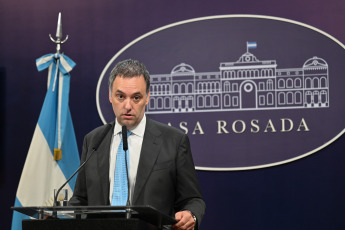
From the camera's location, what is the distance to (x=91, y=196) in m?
2.60

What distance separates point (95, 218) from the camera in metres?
2.09

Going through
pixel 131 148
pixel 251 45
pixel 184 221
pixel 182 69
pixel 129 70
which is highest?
pixel 251 45

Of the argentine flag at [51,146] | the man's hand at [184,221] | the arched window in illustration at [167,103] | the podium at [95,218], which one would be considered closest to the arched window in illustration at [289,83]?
the arched window in illustration at [167,103]

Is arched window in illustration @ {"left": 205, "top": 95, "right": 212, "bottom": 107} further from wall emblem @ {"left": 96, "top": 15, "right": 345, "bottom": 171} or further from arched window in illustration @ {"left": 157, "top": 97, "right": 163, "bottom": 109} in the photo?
arched window in illustration @ {"left": 157, "top": 97, "right": 163, "bottom": 109}

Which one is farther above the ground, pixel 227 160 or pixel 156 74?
pixel 156 74

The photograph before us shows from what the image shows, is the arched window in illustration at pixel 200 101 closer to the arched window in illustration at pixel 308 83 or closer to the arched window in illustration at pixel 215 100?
the arched window in illustration at pixel 215 100

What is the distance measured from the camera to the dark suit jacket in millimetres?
2533

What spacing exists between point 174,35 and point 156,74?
33 centimetres

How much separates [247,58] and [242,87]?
0.22m

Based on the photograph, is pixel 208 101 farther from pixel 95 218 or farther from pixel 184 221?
pixel 95 218

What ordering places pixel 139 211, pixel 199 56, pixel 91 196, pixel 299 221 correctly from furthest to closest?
pixel 199 56
pixel 299 221
pixel 91 196
pixel 139 211

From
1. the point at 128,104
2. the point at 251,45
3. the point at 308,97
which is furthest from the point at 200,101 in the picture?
the point at 128,104

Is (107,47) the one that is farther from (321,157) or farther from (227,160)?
(321,157)

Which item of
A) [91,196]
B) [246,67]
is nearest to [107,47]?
[246,67]
